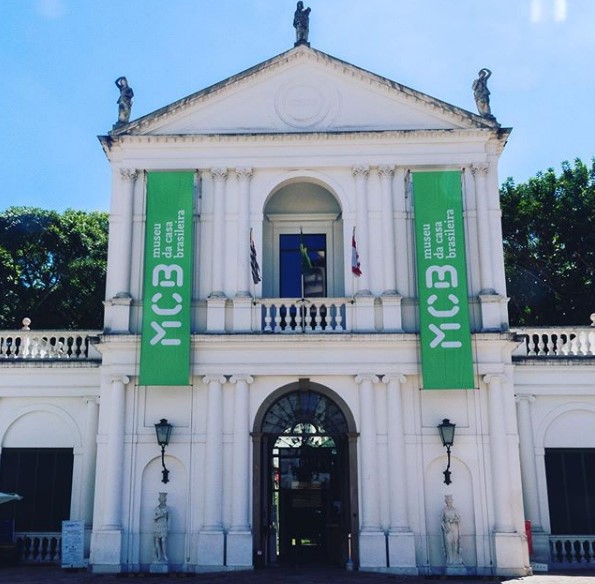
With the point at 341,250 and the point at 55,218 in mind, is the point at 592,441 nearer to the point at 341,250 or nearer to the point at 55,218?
the point at 341,250

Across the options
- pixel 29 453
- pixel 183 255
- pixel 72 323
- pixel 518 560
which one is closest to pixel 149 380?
pixel 183 255

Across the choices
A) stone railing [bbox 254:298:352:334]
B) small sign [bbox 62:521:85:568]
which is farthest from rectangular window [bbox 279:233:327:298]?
small sign [bbox 62:521:85:568]

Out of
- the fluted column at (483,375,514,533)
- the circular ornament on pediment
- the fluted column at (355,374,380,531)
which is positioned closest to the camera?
the fluted column at (483,375,514,533)

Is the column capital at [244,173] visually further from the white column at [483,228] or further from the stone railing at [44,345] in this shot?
the stone railing at [44,345]

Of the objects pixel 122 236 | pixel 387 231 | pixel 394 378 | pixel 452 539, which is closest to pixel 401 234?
pixel 387 231

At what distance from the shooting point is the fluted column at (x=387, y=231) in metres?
19.1

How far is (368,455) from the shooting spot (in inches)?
705

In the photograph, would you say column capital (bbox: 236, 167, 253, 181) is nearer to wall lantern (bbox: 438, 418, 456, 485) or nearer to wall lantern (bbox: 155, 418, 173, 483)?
wall lantern (bbox: 155, 418, 173, 483)

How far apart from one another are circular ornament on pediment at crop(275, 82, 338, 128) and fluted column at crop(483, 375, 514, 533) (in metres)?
8.36

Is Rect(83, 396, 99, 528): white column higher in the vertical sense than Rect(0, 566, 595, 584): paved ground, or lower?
higher

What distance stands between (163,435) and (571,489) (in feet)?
36.3

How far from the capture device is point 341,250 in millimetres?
21031

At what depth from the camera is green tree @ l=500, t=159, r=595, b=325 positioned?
29.8 metres

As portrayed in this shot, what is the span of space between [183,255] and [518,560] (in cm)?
1096
